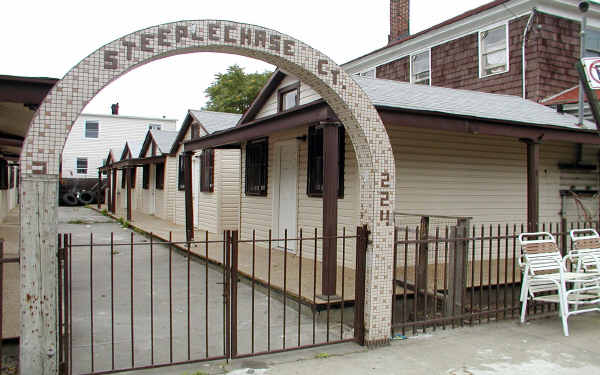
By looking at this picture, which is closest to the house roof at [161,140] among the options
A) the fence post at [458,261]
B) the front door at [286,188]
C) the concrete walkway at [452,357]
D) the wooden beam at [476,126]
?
the front door at [286,188]

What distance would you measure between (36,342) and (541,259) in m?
5.19

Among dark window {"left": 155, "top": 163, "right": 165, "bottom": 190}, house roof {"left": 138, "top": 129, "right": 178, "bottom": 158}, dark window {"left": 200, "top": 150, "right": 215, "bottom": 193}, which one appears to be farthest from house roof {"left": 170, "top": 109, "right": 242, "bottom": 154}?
dark window {"left": 155, "top": 163, "right": 165, "bottom": 190}

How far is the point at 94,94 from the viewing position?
358cm

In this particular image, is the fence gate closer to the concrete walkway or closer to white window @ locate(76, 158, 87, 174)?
the concrete walkway

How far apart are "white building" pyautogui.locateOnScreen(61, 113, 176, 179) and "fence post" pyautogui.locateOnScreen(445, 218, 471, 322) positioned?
2878 centimetres

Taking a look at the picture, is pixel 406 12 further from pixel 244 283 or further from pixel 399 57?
pixel 244 283

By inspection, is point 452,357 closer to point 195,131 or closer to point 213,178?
point 213,178

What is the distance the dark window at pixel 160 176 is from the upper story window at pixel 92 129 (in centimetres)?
1420

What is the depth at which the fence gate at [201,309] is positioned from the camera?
4199 millimetres

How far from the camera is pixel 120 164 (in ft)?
67.0

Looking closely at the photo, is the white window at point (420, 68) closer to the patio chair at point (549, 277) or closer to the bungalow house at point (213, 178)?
the bungalow house at point (213, 178)

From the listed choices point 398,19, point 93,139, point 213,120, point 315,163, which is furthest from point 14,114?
point 93,139

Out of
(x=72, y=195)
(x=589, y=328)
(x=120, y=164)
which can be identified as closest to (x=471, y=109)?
(x=589, y=328)

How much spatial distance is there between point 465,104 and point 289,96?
3.56 m
